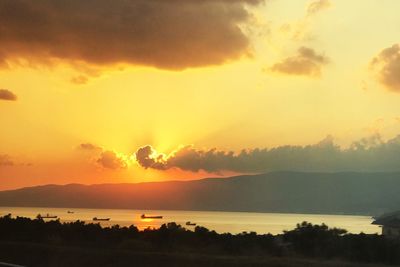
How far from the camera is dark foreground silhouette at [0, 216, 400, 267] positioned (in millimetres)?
16391

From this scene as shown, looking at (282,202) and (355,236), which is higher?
(282,202)

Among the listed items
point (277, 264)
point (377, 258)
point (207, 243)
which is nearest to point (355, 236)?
point (377, 258)

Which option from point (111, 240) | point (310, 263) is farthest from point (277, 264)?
point (111, 240)

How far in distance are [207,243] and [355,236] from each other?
5.03 metres

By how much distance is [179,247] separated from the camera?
2086 centimetres

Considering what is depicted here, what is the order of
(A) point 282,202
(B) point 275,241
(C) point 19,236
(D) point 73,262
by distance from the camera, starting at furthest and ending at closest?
1. (A) point 282,202
2. (C) point 19,236
3. (B) point 275,241
4. (D) point 73,262

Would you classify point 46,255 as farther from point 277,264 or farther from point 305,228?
point 305,228

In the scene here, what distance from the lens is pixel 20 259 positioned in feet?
58.3

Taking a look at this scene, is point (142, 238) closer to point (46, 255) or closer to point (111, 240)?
point (111, 240)

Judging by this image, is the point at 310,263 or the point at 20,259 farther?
the point at 20,259

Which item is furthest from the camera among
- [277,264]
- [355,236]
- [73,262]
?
[355,236]

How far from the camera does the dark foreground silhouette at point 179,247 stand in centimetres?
1639

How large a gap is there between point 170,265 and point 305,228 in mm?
9204

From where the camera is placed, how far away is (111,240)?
76.3 feet
